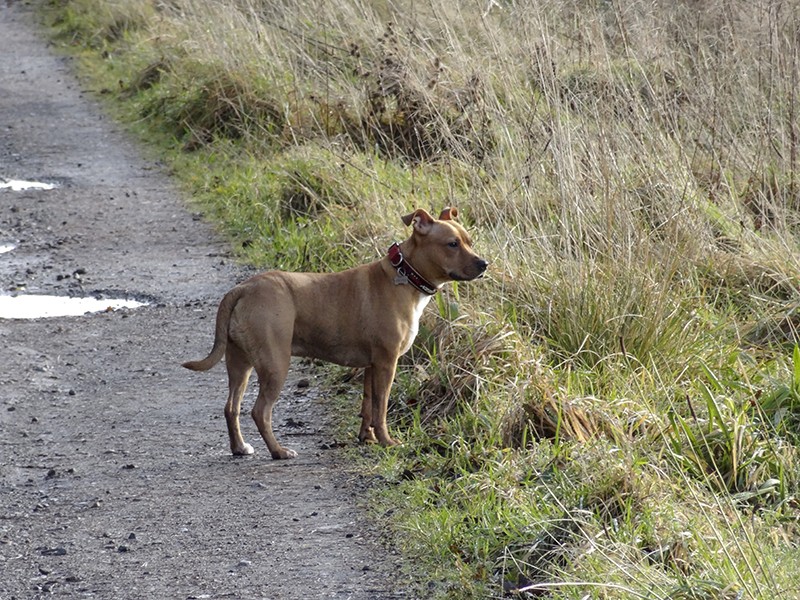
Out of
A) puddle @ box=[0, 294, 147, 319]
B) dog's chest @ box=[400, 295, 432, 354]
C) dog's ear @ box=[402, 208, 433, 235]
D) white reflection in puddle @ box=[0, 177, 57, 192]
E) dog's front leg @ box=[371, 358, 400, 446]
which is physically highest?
dog's ear @ box=[402, 208, 433, 235]

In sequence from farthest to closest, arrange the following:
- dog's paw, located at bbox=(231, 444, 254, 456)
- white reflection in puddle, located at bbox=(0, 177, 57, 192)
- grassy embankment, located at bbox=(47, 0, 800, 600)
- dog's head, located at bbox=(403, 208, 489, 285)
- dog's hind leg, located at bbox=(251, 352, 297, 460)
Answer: white reflection in puddle, located at bbox=(0, 177, 57, 192) → dog's head, located at bbox=(403, 208, 489, 285) → dog's paw, located at bbox=(231, 444, 254, 456) → dog's hind leg, located at bbox=(251, 352, 297, 460) → grassy embankment, located at bbox=(47, 0, 800, 600)

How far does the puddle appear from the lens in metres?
7.64

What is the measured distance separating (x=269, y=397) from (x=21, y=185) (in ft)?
19.5

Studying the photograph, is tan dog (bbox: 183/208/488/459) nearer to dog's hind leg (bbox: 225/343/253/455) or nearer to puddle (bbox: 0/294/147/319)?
dog's hind leg (bbox: 225/343/253/455)

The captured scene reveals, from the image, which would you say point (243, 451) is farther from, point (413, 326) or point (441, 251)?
point (441, 251)

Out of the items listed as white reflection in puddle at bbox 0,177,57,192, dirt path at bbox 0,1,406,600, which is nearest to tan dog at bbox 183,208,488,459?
dirt path at bbox 0,1,406,600

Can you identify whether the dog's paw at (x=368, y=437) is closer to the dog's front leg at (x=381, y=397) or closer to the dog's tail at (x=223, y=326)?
the dog's front leg at (x=381, y=397)

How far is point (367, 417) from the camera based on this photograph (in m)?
5.70

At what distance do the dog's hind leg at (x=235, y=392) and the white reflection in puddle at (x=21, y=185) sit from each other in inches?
217

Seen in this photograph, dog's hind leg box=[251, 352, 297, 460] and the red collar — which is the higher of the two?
the red collar

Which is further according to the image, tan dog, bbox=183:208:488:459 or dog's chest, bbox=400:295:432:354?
dog's chest, bbox=400:295:432:354

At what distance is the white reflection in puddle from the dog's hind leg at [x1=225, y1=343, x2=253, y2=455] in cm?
552

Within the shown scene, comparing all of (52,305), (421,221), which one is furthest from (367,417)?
(52,305)

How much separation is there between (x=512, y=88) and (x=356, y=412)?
2.37 meters
